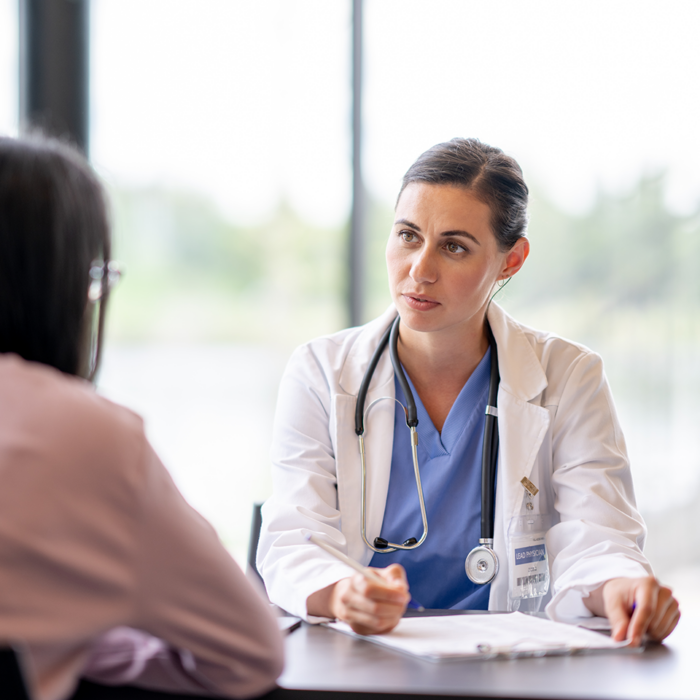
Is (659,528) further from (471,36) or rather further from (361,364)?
(471,36)

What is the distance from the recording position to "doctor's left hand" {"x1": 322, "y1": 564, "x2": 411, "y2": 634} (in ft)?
3.18

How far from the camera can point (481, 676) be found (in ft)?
2.72

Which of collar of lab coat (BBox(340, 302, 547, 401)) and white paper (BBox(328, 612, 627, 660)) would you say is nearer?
white paper (BBox(328, 612, 627, 660))

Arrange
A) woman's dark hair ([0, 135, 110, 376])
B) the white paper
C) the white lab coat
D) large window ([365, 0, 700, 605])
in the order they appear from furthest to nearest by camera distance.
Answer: large window ([365, 0, 700, 605])
the white lab coat
the white paper
woman's dark hair ([0, 135, 110, 376])

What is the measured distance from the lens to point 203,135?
2592mm

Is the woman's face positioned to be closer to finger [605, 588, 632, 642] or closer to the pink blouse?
finger [605, 588, 632, 642]

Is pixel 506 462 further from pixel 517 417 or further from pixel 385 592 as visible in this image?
pixel 385 592

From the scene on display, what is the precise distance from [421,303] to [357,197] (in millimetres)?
1199

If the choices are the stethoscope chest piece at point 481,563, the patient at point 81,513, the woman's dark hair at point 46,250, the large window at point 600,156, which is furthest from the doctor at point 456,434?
the large window at point 600,156

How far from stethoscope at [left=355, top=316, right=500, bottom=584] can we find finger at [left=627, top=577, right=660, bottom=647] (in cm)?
35

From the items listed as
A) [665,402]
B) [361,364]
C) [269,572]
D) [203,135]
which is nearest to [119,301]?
[203,135]

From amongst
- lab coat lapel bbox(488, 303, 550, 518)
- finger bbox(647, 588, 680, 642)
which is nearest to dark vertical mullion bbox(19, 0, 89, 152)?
lab coat lapel bbox(488, 303, 550, 518)

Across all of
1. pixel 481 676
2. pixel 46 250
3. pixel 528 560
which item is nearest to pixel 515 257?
pixel 528 560

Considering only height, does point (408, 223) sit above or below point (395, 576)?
above
